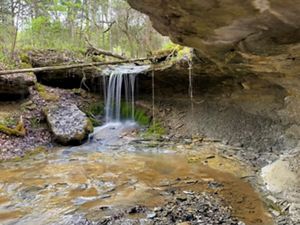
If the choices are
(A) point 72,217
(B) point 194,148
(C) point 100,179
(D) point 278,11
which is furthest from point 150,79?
(D) point 278,11

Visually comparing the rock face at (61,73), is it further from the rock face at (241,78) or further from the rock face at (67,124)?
the rock face at (241,78)

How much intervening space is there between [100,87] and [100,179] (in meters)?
6.37

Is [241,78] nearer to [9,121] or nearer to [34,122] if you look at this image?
[34,122]

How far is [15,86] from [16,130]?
185 centimetres

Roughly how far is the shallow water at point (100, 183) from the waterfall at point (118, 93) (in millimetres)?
2952

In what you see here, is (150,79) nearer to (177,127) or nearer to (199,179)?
(177,127)

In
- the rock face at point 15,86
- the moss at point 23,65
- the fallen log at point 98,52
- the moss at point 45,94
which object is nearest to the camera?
the rock face at point 15,86

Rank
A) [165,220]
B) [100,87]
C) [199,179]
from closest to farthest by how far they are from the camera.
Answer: [165,220], [199,179], [100,87]

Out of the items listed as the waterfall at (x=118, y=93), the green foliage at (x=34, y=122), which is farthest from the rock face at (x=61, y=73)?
A: the green foliage at (x=34, y=122)

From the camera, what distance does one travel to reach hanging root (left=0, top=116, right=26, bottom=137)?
8.74 metres

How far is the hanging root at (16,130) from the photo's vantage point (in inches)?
344

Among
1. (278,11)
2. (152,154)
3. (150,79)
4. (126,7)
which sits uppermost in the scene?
(126,7)

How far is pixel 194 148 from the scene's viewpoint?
873 centimetres

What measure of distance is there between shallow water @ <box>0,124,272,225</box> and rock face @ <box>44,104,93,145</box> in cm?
48
